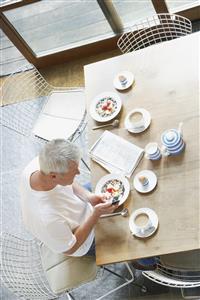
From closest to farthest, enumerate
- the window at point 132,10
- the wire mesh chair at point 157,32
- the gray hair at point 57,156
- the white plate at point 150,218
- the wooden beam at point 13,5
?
the gray hair at point 57,156 < the white plate at point 150,218 < the wire mesh chair at point 157,32 < the wooden beam at point 13,5 < the window at point 132,10

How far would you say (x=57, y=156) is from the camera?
6.72ft

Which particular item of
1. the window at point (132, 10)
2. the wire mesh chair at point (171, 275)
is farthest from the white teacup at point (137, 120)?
the window at point (132, 10)

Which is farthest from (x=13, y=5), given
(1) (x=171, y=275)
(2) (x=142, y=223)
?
(1) (x=171, y=275)

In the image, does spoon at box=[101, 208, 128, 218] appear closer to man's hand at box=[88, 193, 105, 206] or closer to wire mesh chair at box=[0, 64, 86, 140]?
man's hand at box=[88, 193, 105, 206]

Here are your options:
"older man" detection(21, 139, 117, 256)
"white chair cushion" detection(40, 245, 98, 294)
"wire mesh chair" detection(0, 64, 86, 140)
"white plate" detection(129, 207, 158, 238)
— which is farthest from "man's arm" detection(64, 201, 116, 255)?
"wire mesh chair" detection(0, 64, 86, 140)

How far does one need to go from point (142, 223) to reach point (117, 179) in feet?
0.96

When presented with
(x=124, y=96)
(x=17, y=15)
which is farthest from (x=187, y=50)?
(x=17, y=15)

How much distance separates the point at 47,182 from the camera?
2201 mm

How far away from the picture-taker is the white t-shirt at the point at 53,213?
2.21m

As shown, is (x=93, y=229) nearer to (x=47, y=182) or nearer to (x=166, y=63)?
(x=47, y=182)

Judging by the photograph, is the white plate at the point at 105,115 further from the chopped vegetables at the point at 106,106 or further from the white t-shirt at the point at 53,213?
the white t-shirt at the point at 53,213

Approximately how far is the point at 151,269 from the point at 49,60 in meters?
2.35

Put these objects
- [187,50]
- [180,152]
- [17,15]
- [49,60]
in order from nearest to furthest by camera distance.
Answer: [180,152]
[187,50]
[17,15]
[49,60]

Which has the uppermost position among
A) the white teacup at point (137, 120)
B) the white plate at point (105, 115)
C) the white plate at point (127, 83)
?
the white plate at point (127, 83)
